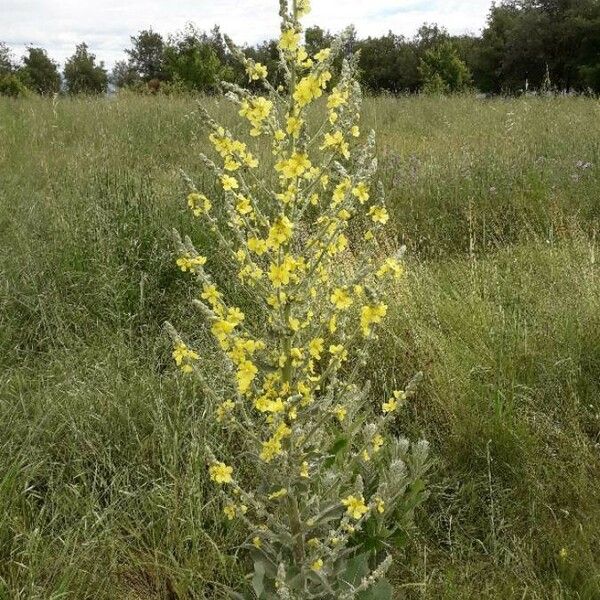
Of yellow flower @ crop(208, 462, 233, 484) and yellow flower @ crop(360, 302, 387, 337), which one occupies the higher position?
yellow flower @ crop(360, 302, 387, 337)

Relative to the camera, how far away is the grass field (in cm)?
218

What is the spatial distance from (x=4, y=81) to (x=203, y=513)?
2734cm

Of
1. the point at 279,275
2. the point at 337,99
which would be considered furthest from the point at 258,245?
the point at 337,99

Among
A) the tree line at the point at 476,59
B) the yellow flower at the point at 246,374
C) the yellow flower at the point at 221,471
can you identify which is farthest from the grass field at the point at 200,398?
the tree line at the point at 476,59

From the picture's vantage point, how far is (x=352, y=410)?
2.19 m

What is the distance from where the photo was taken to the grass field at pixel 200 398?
218 centimetres

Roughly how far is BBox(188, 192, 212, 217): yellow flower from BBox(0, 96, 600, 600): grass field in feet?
3.66

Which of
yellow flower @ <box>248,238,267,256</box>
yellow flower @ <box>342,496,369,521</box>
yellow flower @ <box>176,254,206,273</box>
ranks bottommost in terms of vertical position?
yellow flower @ <box>342,496,369,521</box>

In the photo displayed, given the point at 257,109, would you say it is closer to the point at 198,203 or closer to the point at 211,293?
the point at 198,203

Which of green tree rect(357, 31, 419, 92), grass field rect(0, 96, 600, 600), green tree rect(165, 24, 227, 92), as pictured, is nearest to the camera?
grass field rect(0, 96, 600, 600)

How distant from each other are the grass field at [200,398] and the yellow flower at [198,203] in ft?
3.66

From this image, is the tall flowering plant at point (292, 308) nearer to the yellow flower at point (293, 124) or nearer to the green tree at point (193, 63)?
the yellow flower at point (293, 124)

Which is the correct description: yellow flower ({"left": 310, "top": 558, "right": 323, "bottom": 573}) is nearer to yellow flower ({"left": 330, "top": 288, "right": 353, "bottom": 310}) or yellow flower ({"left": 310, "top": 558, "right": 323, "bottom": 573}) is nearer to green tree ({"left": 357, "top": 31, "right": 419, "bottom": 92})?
yellow flower ({"left": 330, "top": 288, "right": 353, "bottom": 310})

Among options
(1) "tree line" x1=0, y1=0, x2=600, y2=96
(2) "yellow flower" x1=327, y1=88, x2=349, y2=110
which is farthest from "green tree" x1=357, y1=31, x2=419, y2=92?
(2) "yellow flower" x1=327, y1=88, x2=349, y2=110
